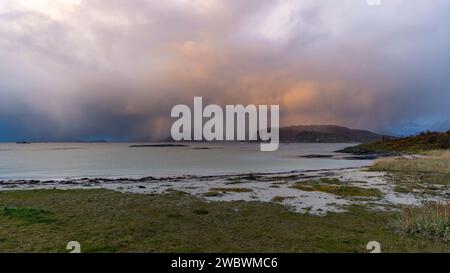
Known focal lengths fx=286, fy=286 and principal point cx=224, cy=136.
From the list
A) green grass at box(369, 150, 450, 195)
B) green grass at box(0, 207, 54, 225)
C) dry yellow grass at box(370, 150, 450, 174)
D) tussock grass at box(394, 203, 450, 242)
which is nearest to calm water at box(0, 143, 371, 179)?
dry yellow grass at box(370, 150, 450, 174)

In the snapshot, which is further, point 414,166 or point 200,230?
point 414,166

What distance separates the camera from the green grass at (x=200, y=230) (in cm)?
920

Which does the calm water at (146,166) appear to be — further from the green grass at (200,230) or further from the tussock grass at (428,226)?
the tussock grass at (428,226)

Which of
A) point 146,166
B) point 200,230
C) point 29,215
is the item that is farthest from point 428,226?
point 146,166

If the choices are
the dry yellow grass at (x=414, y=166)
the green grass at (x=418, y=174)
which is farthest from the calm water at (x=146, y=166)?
Result: the green grass at (x=418, y=174)

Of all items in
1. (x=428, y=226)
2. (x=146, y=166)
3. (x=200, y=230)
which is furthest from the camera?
(x=146, y=166)

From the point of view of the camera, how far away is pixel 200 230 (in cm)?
1127

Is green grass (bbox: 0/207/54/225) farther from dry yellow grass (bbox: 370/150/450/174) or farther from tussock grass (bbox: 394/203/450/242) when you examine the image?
dry yellow grass (bbox: 370/150/450/174)

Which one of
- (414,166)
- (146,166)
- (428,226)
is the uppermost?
(428,226)

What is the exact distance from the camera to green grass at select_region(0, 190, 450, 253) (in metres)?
9.20

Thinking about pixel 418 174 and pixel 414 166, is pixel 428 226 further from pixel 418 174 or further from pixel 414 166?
pixel 414 166

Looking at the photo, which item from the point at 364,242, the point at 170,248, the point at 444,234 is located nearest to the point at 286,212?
the point at 364,242
